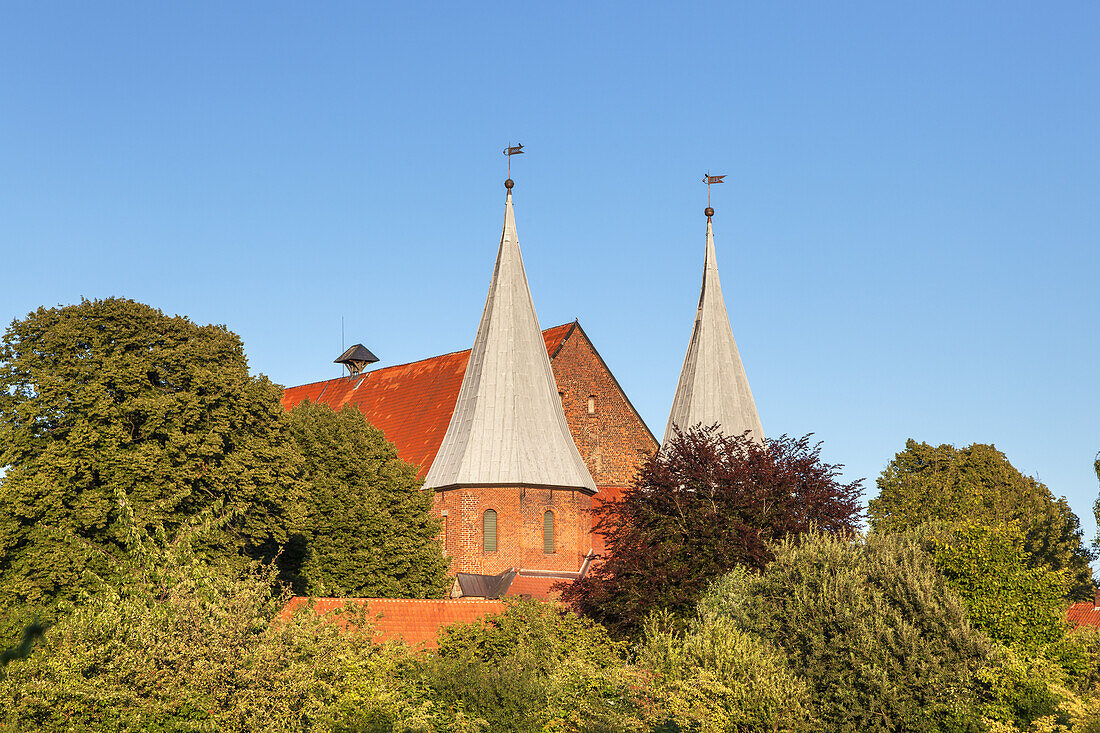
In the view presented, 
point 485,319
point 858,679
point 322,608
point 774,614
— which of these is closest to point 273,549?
point 322,608

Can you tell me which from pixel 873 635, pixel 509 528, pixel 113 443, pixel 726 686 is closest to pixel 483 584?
pixel 509 528

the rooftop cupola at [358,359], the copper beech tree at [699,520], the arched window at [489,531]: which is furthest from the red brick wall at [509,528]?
the rooftop cupola at [358,359]

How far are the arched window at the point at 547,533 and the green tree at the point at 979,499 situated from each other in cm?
1158

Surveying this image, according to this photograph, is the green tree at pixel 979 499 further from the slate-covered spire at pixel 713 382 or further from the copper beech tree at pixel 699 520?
the copper beech tree at pixel 699 520

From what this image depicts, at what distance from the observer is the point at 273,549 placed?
→ 33.8m

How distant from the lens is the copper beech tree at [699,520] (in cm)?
2762

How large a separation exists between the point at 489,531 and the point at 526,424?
391 cm

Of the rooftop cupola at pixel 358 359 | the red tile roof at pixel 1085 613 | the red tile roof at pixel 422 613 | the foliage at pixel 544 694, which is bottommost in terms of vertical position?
the foliage at pixel 544 694

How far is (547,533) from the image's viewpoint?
42.1m

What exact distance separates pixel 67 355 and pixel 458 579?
1556 centimetres

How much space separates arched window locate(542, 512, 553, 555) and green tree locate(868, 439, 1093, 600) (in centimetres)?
1158

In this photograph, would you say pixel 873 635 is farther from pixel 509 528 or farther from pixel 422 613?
pixel 509 528

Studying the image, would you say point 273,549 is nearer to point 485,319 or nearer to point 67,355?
point 67,355

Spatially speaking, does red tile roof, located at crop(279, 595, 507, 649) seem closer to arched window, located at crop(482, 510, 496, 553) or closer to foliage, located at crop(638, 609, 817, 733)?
arched window, located at crop(482, 510, 496, 553)
